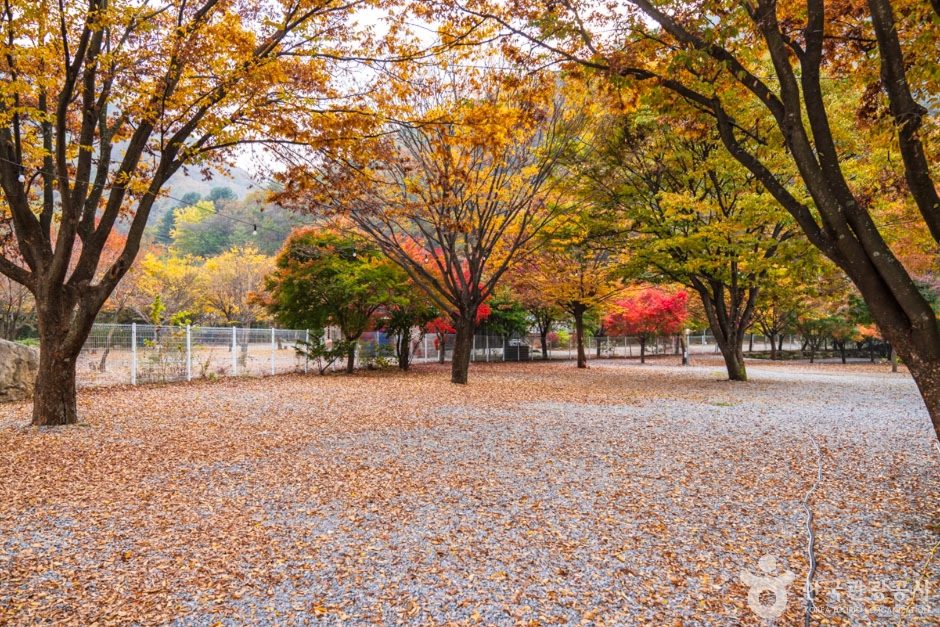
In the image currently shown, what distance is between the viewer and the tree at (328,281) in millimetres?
14977

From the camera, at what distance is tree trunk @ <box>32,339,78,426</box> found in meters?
6.36

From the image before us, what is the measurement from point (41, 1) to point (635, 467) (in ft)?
22.9

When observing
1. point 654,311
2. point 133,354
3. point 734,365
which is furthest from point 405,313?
point 654,311

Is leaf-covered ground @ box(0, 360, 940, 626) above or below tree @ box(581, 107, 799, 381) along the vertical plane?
below

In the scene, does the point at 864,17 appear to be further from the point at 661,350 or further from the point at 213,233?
the point at 213,233

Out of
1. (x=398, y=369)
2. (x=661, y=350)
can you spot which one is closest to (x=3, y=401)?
(x=398, y=369)

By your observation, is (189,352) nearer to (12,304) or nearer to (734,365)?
(12,304)

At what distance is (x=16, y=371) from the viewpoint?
879 centimetres

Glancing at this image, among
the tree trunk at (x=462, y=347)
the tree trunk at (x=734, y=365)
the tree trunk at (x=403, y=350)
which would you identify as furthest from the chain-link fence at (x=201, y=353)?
the tree trunk at (x=734, y=365)

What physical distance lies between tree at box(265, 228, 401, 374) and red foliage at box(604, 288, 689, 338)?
1241 cm

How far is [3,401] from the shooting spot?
335 inches

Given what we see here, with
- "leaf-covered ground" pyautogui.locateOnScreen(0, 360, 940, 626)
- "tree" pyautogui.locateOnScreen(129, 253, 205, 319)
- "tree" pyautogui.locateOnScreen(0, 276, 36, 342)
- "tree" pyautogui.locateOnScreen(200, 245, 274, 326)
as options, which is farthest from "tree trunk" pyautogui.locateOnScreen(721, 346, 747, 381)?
"tree" pyautogui.locateOnScreen(200, 245, 274, 326)

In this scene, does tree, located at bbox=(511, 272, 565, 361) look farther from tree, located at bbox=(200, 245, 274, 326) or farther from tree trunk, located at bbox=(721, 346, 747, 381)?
tree, located at bbox=(200, 245, 274, 326)

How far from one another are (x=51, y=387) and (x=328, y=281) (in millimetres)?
9056
